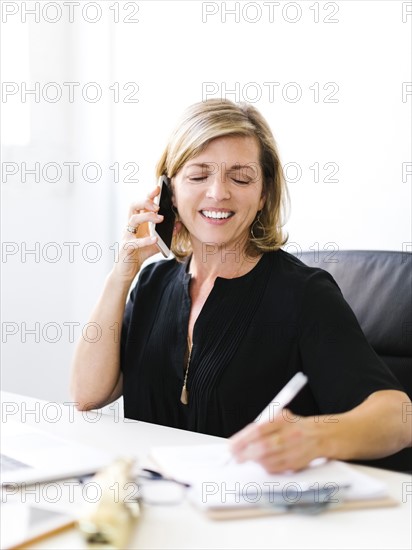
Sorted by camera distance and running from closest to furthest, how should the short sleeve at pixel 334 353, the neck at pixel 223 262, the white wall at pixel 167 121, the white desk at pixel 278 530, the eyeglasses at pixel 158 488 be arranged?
the white desk at pixel 278 530
the eyeglasses at pixel 158 488
the short sleeve at pixel 334 353
the neck at pixel 223 262
the white wall at pixel 167 121

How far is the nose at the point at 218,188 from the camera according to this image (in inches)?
62.5

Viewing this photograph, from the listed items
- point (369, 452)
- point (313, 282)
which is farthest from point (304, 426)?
point (313, 282)

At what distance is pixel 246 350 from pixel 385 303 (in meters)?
0.31

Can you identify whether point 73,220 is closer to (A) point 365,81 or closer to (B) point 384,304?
(A) point 365,81

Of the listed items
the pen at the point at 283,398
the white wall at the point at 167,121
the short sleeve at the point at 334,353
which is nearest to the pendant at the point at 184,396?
the short sleeve at the point at 334,353

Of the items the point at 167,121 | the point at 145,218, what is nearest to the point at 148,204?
the point at 145,218

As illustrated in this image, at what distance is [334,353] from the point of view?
4.61 feet

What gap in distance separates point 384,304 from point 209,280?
0.38m

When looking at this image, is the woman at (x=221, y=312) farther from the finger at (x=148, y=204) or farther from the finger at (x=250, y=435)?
the finger at (x=250, y=435)

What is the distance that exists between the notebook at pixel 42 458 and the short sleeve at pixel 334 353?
0.44 m

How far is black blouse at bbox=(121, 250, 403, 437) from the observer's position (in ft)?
4.71

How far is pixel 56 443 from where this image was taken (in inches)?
46.8

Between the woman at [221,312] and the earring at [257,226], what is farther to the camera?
the earring at [257,226]

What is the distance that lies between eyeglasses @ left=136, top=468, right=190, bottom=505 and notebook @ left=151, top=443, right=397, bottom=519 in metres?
0.01
